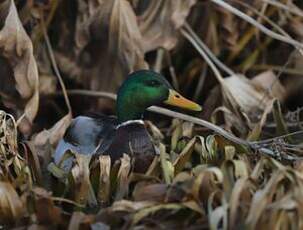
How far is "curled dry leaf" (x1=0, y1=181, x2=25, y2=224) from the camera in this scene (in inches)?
135

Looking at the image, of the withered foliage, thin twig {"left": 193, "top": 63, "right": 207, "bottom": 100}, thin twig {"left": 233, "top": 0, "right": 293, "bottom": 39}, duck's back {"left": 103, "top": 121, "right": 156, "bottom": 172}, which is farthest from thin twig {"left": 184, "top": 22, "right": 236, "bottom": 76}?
duck's back {"left": 103, "top": 121, "right": 156, "bottom": 172}

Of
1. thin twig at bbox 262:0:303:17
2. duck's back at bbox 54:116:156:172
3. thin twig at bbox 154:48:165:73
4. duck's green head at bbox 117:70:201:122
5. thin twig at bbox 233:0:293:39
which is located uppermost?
thin twig at bbox 262:0:303:17

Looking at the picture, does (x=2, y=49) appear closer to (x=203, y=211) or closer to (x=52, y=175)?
(x=52, y=175)

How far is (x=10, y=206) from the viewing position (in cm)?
342

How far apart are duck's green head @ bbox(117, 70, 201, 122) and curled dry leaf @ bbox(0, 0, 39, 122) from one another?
19.1 inches

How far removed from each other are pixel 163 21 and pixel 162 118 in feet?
1.60

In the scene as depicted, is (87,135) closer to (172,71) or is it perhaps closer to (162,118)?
(162,118)

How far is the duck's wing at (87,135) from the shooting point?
413cm

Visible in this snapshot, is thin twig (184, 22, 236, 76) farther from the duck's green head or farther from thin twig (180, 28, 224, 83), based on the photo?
the duck's green head

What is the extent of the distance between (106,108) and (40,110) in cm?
33

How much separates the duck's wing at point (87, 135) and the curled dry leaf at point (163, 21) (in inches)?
25.5

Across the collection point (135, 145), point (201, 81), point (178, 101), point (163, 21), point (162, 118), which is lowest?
point (162, 118)

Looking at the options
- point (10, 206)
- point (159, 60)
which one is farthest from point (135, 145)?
point (159, 60)

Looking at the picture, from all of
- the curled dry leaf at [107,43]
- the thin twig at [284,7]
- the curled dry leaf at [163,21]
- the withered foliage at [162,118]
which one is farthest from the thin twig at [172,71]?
the thin twig at [284,7]
